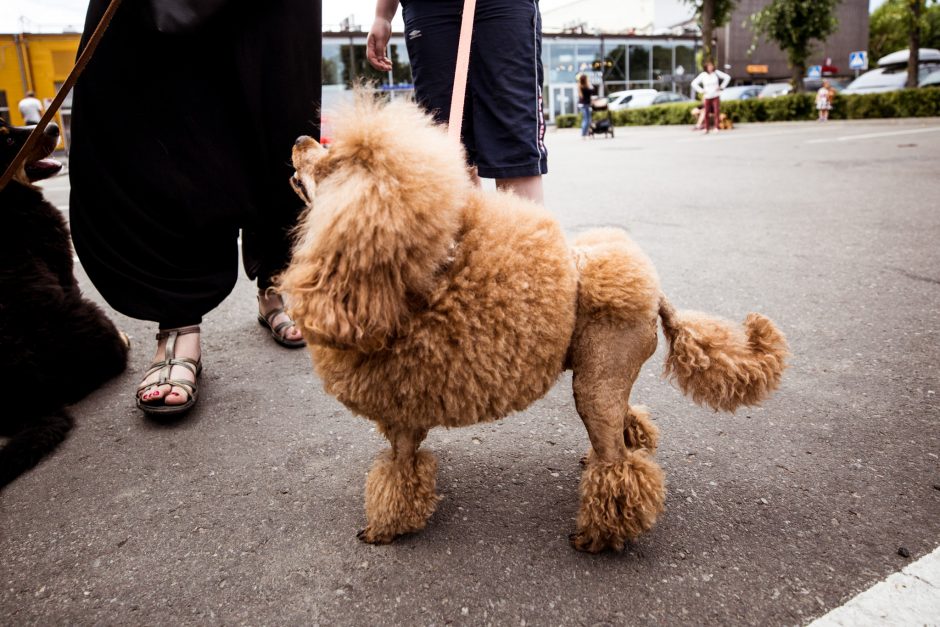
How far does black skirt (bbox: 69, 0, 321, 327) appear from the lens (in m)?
2.23

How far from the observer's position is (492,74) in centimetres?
207

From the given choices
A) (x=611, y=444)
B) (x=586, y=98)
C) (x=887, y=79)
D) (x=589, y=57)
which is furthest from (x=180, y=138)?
(x=589, y=57)

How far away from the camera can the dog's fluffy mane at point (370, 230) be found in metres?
1.21

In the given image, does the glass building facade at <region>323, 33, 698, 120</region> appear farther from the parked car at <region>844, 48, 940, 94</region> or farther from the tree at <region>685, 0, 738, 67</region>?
the parked car at <region>844, 48, 940, 94</region>

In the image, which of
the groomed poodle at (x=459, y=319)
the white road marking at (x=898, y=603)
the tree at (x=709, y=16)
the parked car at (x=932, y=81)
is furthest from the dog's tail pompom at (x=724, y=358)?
the parked car at (x=932, y=81)

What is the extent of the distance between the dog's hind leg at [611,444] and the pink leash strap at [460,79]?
63 centimetres

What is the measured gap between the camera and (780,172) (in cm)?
805

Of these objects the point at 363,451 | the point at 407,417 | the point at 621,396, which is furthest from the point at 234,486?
the point at 621,396

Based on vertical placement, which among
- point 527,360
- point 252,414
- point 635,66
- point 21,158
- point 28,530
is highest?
point 635,66

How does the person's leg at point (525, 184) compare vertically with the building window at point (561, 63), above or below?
below

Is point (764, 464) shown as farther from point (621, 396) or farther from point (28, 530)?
point (28, 530)

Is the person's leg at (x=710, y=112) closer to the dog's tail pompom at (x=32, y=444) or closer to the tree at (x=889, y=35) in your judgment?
the dog's tail pompom at (x=32, y=444)

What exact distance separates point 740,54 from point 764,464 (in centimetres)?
5283

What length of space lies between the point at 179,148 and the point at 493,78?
1258 mm
